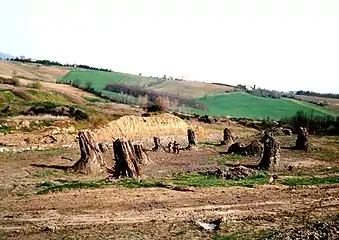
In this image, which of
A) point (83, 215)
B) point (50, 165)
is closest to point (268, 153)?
point (50, 165)

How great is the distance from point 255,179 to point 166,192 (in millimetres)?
6873

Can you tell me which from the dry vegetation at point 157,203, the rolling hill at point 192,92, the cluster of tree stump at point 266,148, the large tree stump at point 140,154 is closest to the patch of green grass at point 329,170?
the dry vegetation at point 157,203

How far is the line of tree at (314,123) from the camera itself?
291ft

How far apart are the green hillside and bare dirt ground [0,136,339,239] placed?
79830mm

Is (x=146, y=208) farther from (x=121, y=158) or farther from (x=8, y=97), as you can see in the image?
(x=8, y=97)

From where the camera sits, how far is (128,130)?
61219 millimetres

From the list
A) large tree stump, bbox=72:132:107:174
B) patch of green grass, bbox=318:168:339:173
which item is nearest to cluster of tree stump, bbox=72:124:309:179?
large tree stump, bbox=72:132:107:174

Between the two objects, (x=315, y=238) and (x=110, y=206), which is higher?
(x=315, y=238)

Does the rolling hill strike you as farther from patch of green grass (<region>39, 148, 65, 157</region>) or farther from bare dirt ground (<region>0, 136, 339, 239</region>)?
bare dirt ground (<region>0, 136, 339, 239</region>)

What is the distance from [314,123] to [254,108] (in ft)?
72.6

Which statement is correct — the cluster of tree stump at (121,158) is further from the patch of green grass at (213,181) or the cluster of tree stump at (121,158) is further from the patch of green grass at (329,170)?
the patch of green grass at (329,170)

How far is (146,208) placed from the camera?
21.7m

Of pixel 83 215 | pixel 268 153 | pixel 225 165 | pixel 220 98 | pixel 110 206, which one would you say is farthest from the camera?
pixel 220 98

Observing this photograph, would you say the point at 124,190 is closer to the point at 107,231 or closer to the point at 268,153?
the point at 107,231
